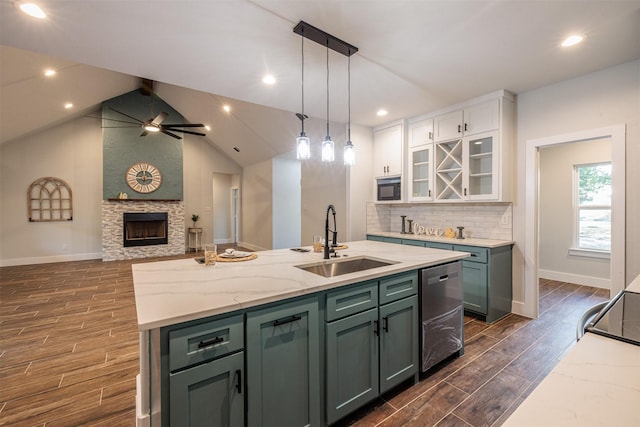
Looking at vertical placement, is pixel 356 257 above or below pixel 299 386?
Result: above

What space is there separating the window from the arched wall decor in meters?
10.4

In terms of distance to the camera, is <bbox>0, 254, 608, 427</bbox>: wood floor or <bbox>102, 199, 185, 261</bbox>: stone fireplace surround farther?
<bbox>102, 199, 185, 261</bbox>: stone fireplace surround

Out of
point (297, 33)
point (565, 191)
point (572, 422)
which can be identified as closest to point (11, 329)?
point (297, 33)

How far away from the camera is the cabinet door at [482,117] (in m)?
3.26

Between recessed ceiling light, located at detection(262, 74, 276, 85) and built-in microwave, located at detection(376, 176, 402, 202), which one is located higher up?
recessed ceiling light, located at detection(262, 74, 276, 85)

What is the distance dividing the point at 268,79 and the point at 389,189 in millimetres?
2361

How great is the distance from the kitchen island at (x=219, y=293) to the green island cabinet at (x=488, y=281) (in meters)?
1.05

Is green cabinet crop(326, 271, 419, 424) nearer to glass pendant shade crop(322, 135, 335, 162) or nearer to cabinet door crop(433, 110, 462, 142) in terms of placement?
glass pendant shade crop(322, 135, 335, 162)

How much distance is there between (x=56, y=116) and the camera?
6004mm

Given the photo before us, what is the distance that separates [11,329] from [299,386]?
3.54 meters

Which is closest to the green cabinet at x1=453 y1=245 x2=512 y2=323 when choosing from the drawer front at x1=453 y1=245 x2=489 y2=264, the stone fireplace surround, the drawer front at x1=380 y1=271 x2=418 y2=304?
the drawer front at x1=453 y1=245 x2=489 y2=264

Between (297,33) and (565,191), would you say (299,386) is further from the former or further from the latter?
(565,191)

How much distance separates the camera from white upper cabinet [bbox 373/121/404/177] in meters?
4.25

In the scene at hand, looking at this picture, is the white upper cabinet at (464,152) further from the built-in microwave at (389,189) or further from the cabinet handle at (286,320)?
the cabinet handle at (286,320)
